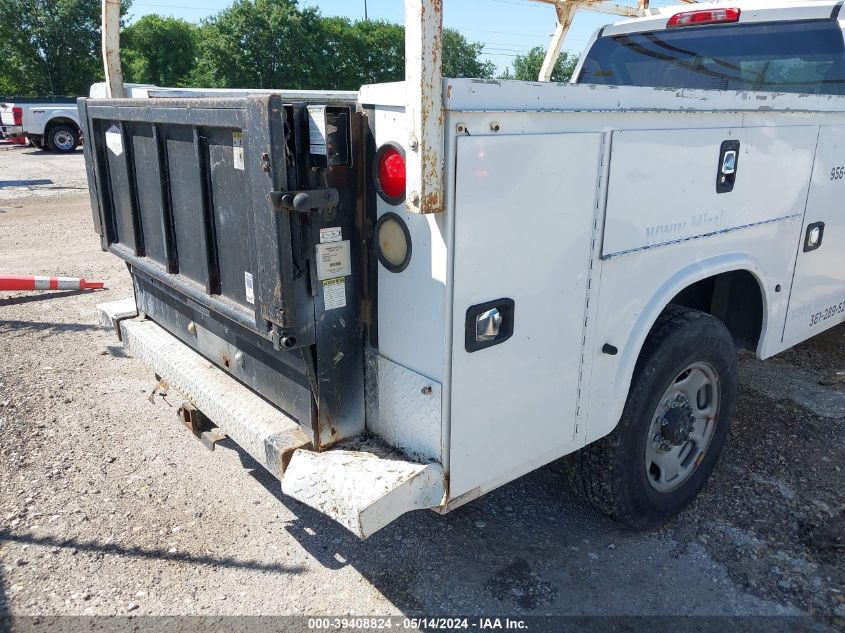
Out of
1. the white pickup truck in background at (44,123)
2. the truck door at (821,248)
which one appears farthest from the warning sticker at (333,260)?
the white pickup truck in background at (44,123)

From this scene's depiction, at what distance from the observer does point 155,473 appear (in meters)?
3.61

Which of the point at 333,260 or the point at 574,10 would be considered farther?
the point at 574,10

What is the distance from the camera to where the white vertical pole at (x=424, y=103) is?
1831mm

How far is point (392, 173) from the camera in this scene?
2.08m

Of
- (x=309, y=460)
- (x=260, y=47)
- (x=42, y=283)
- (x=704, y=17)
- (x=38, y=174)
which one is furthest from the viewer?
(x=260, y=47)

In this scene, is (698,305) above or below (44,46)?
below

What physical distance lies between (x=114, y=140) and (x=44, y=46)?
47.3m

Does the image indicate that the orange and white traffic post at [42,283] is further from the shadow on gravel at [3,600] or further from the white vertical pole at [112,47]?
the shadow on gravel at [3,600]

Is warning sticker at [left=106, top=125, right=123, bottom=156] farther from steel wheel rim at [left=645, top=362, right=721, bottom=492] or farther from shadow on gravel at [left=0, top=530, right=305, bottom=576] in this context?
steel wheel rim at [left=645, top=362, right=721, bottom=492]

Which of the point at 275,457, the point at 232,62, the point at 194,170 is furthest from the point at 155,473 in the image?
the point at 232,62

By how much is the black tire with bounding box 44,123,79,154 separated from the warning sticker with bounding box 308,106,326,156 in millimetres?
21988

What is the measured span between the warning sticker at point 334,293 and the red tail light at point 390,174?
1.06 feet

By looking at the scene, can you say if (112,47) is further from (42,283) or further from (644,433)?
(42,283)

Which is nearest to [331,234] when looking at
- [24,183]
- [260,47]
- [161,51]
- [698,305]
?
[698,305]
